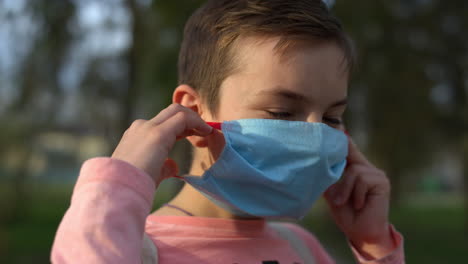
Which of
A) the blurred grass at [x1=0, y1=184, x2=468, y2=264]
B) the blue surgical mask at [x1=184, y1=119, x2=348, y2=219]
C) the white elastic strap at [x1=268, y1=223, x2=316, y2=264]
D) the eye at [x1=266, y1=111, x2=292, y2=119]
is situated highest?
the eye at [x1=266, y1=111, x2=292, y2=119]

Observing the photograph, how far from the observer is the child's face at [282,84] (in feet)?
5.50

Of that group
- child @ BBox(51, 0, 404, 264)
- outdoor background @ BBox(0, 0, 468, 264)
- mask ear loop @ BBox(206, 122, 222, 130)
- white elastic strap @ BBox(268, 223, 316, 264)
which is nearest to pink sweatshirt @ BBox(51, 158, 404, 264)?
child @ BBox(51, 0, 404, 264)

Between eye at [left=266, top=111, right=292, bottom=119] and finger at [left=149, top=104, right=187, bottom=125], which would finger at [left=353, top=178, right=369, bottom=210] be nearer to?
eye at [left=266, top=111, right=292, bottom=119]

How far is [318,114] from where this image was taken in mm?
1738

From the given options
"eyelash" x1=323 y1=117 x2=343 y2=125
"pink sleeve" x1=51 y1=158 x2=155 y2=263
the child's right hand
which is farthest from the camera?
"eyelash" x1=323 y1=117 x2=343 y2=125

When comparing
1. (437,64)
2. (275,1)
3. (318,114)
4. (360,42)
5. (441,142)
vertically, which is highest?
(275,1)

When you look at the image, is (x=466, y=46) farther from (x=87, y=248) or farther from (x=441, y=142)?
(x=87, y=248)

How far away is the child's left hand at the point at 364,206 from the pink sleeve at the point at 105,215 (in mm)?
1106

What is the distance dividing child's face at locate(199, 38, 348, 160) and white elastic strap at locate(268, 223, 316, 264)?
56cm

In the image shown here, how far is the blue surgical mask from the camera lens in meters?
1.69

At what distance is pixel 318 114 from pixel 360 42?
804cm

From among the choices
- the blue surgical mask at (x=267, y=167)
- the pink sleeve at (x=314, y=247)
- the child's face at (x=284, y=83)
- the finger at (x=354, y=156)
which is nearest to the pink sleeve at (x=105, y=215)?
the blue surgical mask at (x=267, y=167)

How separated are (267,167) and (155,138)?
1.62ft

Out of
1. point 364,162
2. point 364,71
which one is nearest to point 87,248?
point 364,162
